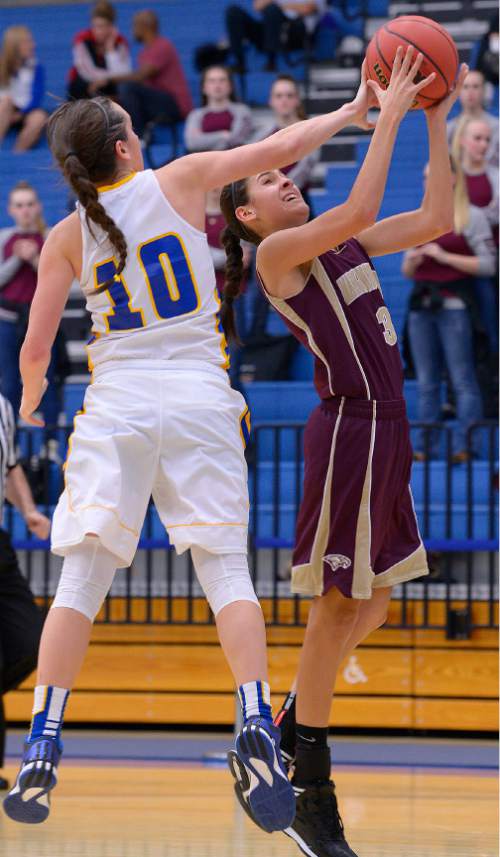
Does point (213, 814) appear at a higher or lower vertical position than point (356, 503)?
lower

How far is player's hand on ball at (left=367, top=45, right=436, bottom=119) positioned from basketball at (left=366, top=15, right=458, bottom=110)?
0.03 metres

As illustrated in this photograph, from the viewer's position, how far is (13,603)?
5.39 m

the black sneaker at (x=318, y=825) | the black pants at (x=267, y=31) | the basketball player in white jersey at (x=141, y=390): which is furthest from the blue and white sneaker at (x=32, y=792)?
the black pants at (x=267, y=31)

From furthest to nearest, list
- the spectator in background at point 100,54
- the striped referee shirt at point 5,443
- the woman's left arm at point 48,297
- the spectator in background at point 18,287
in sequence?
the spectator in background at point 100,54
the spectator in background at point 18,287
the striped referee shirt at point 5,443
the woman's left arm at point 48,297

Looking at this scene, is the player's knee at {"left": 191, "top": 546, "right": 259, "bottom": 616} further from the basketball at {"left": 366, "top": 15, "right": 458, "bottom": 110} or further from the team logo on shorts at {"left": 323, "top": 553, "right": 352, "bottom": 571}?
the basketball at {"left": 366, "top": 15, "right": 458, "bottom": 110}

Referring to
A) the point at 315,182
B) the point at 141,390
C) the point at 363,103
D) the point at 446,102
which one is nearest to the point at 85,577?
the point at 141,390

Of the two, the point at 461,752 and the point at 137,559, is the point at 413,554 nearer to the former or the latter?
the point at 461,752

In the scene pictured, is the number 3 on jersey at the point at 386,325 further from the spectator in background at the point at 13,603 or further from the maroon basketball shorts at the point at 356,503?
the spectator in background at the point at 13,603

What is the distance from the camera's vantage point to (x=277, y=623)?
261 inches

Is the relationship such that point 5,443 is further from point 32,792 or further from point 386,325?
point 32,792

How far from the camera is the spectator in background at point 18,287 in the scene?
826cm

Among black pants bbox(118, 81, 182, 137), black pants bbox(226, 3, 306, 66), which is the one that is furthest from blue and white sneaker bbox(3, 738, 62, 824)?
black pants bbox(226, 3, 306, 66)

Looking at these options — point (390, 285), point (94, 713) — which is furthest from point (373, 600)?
point (390, 285)

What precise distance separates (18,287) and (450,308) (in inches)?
109
